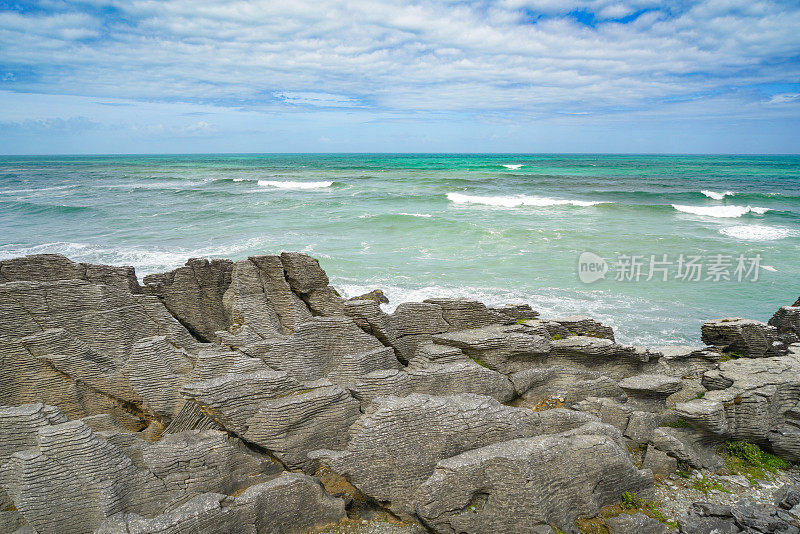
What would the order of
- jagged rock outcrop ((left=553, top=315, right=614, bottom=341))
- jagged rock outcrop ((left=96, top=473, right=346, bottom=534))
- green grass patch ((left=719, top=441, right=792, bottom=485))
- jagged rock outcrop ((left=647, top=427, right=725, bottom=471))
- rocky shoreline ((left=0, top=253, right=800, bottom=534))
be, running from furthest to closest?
jagged rock outcrop ((left=553, top=315, right=614, bottom=341))
green grass patch ((left=719, top=441, right=792, bottom=485))
jagged rock outcrop ((left=647, top=427, right=725, bottom=471))
rocky shoreline ((left=0, top=253, right=800, bottom=534))
jagged rock outcrop ((left=96, top=473, right=346, bottom=534))

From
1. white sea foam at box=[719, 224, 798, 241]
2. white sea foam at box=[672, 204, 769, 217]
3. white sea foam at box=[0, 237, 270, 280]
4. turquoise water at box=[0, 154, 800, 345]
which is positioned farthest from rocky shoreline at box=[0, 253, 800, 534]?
white sea foam at box=[672, 204, 769, 217]

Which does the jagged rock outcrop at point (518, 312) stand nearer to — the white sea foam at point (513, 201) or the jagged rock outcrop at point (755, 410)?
the jagged rock outcrop at point (755, 410)

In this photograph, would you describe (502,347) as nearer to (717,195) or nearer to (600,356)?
(600,356)

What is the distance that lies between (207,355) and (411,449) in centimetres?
424

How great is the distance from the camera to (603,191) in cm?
6128

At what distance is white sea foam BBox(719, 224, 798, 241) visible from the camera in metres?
34.8

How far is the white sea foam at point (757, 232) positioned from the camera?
34750 mm

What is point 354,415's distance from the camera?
8.96 m

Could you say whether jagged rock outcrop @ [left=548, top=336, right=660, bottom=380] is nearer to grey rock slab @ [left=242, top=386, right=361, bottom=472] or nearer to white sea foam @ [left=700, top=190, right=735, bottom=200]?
grey rock slab @ [left=242, top=386, right=361, bottom=472]

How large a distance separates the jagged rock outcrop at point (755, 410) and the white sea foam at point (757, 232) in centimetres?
2869

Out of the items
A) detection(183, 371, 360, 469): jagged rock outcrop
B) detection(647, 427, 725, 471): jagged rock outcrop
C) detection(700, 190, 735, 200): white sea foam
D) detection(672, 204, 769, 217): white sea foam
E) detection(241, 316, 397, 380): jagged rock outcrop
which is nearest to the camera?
detection(183, 371, 360, 469): jagged rock outcrop

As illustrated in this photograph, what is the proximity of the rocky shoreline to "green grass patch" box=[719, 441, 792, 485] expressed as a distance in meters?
0.05

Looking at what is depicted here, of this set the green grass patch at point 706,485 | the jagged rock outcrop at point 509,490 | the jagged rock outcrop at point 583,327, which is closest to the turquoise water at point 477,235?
the jagged rock outcrop at point 583,327

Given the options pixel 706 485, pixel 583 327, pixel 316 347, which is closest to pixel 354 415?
pixel 316 347
